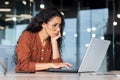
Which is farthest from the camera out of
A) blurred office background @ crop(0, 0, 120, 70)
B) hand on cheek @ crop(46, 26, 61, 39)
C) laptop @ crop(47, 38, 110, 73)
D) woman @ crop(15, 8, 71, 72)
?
blurred office background @ crop(0, 0, 120, 70)

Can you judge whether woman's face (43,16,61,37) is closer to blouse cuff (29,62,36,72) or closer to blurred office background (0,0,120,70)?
blouse cuff (29,62,36,72)

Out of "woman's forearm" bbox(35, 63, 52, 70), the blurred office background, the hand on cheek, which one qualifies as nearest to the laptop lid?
"woman's forearm" bbox(35, 63, 52, 70)

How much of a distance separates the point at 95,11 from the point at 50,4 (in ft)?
4.01

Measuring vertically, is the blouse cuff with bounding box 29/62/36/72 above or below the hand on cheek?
below

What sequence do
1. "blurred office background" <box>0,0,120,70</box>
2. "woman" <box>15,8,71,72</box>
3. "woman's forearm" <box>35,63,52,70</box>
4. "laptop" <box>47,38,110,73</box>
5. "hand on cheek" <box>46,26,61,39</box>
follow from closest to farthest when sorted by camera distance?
"laptop" <box>47,38,110,73</box> → "woman's forearm" <box>35,63,52,70</box> → "woman" <box>15,8,71,72</box> → "hand on cheek" <box>46,26,61,39</box> → "blurred office background" <box>0,0,120,70</box>

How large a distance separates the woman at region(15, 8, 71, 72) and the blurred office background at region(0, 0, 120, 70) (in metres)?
6.60

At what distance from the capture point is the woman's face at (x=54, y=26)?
330cm

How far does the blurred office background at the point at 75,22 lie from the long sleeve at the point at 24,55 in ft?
22.3

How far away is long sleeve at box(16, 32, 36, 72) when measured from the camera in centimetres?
301

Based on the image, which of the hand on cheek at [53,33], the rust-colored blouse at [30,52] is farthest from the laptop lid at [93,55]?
the hand on cheek at [53,33]

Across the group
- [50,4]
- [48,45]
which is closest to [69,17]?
[50,4]

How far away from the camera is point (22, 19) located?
395 inches

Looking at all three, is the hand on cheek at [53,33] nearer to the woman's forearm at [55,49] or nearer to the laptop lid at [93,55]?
the woman's forearm at [55,49]

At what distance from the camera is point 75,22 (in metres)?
10.3
